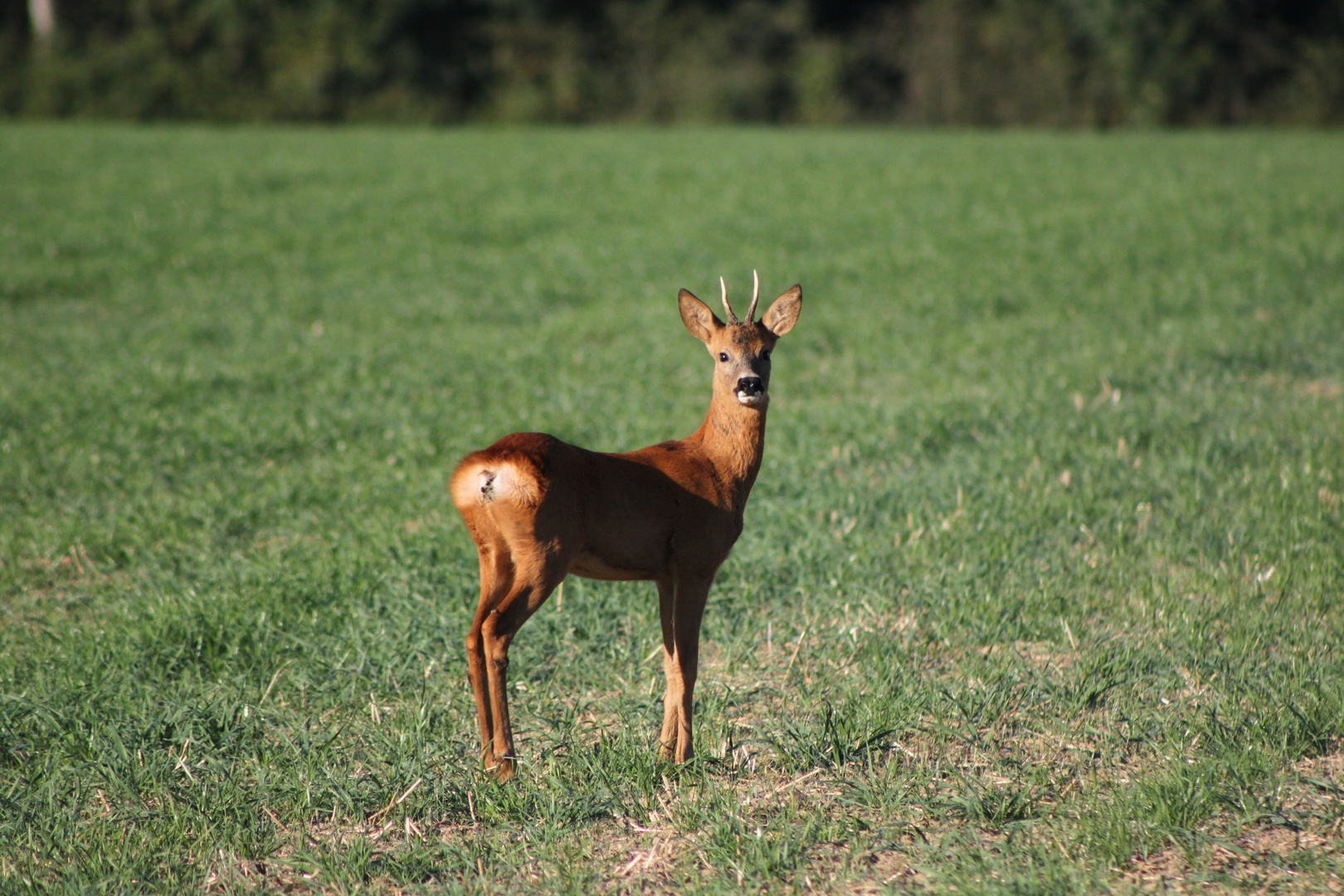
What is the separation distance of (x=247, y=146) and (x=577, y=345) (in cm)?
1625

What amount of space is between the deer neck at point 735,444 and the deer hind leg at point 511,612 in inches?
25.8

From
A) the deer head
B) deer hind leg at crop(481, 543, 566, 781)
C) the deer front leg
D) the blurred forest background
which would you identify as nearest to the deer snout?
the deer head

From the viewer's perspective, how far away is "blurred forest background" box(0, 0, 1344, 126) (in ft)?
106

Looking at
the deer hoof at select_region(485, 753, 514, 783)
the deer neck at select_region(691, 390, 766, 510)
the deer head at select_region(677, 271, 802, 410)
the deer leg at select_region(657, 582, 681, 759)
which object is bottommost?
the deer hoof at select_region(485, 753, 514, 783)

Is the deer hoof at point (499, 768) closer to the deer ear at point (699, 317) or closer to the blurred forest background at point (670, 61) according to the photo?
the deer ear at point (699, 317)

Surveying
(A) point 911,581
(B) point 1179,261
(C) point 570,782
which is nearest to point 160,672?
(C) point 570,782

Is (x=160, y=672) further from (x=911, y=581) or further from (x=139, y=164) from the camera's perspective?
(x=139, y=164)

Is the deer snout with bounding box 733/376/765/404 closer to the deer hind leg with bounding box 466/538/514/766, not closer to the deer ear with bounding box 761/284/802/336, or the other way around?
the deer ear with bounding box 761/284/802/336

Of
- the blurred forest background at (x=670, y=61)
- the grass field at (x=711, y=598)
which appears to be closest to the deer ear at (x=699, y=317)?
the grass field at (x=711, y=598)

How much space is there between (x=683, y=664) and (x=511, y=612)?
0.56m

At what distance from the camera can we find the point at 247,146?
2291cm

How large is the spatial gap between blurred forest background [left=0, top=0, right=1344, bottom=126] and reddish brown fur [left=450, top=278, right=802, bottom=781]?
3204 cm

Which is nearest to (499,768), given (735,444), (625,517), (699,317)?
(625,517)

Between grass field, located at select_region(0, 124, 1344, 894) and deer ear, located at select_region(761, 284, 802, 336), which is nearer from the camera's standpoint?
grass field, located at select_region(0, 124, 1344, 894)
